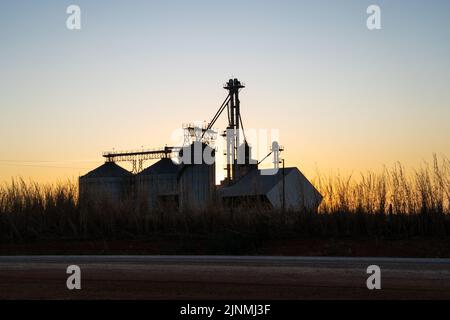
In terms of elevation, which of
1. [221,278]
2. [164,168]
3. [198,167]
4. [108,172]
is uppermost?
[164,168]

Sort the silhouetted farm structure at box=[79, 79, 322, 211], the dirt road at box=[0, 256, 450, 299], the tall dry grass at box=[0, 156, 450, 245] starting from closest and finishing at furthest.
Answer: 1. the dirt road at box=[0, 256, 450, 299]
2. the tall dry grass at box=[0, 156, 450, 245]
3. the silhouetted farm structure at box=[79, 79, 322, 211]

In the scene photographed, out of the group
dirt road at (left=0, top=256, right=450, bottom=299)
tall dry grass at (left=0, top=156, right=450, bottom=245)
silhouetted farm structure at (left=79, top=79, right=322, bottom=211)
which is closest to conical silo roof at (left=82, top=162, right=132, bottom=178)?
silhouetted farm structure at (left=79, top=79, right=322, bottom=211)

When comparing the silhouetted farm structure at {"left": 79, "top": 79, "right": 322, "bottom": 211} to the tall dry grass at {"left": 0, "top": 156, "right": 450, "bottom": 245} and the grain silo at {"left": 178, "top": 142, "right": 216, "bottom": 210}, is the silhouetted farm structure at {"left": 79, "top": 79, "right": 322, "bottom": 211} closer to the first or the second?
the grain silo at {"left": 178, "top": 142, "right": 216, "bottom": 210}

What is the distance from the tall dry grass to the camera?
57.5 ft

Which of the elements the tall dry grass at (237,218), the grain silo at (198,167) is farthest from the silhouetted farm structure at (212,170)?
the tall dry grass at (237,218)

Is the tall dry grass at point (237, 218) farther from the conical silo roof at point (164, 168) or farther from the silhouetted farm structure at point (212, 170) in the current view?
the conical silo roof at point (164, 168)

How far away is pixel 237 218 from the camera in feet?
63.6

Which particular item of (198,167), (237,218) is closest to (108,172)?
(198,167)

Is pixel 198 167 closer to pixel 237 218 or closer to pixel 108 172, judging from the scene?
pixel 108 172

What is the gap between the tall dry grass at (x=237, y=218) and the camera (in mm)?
17516

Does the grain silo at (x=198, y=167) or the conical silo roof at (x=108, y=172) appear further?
the conical silo roof at (x=108, y=172)

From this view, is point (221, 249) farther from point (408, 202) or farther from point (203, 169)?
point (203, 169)
